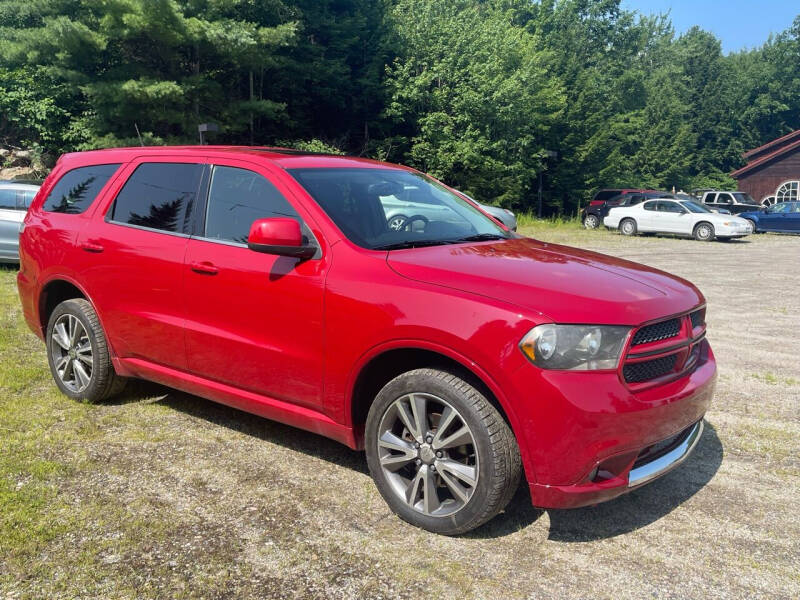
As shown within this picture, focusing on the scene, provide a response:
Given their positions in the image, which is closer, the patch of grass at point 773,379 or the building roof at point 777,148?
the patch of grass at point 773,379

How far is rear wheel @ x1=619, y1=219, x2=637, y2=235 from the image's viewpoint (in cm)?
2698

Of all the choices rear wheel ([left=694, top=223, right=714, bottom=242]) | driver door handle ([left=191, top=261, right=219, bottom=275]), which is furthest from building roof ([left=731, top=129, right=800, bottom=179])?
driver door handle ([left=191, top=261, right=219, bottom=275])

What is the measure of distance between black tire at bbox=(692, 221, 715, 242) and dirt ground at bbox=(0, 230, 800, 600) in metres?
21.8

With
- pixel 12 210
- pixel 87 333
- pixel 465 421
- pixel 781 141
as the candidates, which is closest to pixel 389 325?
pixel 465 421

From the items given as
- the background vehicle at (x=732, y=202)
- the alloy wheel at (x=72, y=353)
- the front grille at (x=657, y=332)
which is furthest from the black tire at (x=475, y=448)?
the background vehicle at (x=732, y=202)

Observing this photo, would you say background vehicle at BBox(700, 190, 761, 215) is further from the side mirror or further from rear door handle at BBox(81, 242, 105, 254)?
the side mirror

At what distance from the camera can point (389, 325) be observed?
317cm

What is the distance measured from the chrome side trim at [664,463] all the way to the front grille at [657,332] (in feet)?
1.84

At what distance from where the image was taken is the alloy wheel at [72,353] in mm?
4852

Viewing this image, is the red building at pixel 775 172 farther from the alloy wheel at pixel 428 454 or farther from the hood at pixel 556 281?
the alloy wheel at pixel 428 454

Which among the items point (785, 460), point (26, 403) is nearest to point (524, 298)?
point (785, 460)

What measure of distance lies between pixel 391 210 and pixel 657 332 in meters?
1.67

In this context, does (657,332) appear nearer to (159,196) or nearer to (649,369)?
(649,369)

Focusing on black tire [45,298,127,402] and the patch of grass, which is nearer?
black tire [45,298,127,402]
